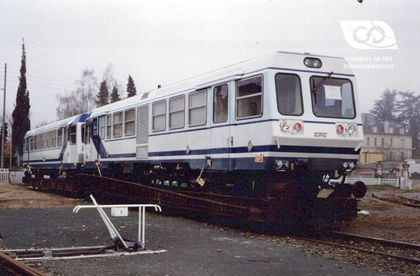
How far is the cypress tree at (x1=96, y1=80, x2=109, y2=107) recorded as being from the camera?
69.9 m

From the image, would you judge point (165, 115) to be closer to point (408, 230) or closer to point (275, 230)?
point (275, 230)

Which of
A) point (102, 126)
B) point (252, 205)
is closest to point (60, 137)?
point (102, 126)

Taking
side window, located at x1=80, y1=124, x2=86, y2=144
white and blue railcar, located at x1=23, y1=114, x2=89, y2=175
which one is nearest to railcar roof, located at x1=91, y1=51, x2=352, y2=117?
side window, located at x1=80, y1=124, x2=86, y2=144

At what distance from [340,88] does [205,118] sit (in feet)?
10.7

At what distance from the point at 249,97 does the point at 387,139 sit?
286ft

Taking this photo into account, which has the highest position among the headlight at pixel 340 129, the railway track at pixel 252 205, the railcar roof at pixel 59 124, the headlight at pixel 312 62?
the headlight at pixel 312 62

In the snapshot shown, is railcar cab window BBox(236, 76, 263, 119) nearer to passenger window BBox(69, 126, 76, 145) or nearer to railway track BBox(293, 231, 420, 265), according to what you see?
railway track BBox(293, 231, 420, 265)

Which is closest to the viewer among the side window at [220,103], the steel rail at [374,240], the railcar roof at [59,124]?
the steel rail at [374,240]

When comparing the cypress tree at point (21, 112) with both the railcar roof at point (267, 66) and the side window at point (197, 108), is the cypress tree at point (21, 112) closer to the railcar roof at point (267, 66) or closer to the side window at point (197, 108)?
the side window at point (197, 108)

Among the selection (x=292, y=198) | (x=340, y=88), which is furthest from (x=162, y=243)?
(x=340, y=88)

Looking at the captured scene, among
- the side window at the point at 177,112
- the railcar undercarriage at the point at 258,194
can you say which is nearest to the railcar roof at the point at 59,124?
the railcar undercarriage at the point at 258,194

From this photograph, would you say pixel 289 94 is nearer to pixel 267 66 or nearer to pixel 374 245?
pixel 267 66

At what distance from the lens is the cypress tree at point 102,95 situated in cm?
6994

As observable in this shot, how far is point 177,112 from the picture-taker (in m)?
14.4
